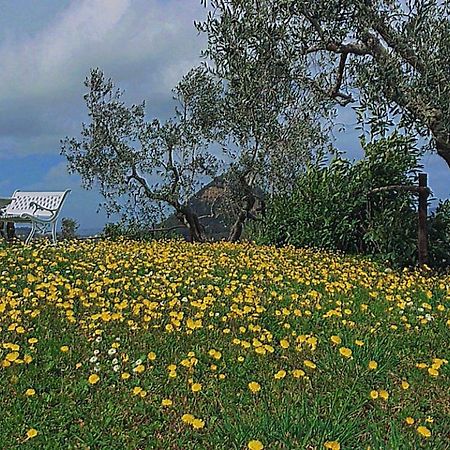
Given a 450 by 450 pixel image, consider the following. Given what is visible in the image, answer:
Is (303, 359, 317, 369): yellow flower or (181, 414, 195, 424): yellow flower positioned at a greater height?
(303, 359, 317, 369): yellow flower

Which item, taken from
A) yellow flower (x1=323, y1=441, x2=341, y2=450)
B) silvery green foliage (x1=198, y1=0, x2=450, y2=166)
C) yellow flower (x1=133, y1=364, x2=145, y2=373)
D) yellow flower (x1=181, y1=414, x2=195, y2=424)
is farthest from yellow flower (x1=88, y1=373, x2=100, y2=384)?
silvery green foliage (x1=198, y1=0, x2=450, y2=166)

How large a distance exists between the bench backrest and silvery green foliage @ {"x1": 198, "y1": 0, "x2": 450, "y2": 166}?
5465mm

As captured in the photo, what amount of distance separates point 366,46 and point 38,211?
7.35 metres

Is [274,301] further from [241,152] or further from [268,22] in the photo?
[241,152]

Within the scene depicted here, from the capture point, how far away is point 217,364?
353cm

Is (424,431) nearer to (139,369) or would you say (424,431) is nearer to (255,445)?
(255,445)

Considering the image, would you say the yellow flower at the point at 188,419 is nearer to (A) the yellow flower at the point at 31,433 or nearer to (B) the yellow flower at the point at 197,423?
(B) the yellow flower at the point at 197,423

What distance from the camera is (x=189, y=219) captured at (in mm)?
12211

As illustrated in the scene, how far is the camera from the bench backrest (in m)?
11.4

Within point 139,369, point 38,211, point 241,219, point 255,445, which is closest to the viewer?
point 255,445

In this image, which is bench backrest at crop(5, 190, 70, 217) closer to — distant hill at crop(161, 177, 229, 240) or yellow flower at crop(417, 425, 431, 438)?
distant hill at crop(161, 177, 229, 240)

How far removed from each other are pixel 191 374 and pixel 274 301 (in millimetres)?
1737

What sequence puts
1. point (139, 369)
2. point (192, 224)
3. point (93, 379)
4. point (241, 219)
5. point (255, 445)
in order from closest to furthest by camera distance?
point (255, 445), point (93, 379), point (139, 369), point (241, 219), point (192, 224)

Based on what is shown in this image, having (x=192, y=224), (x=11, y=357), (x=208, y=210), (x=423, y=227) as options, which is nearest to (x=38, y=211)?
(x=192, y=224)
